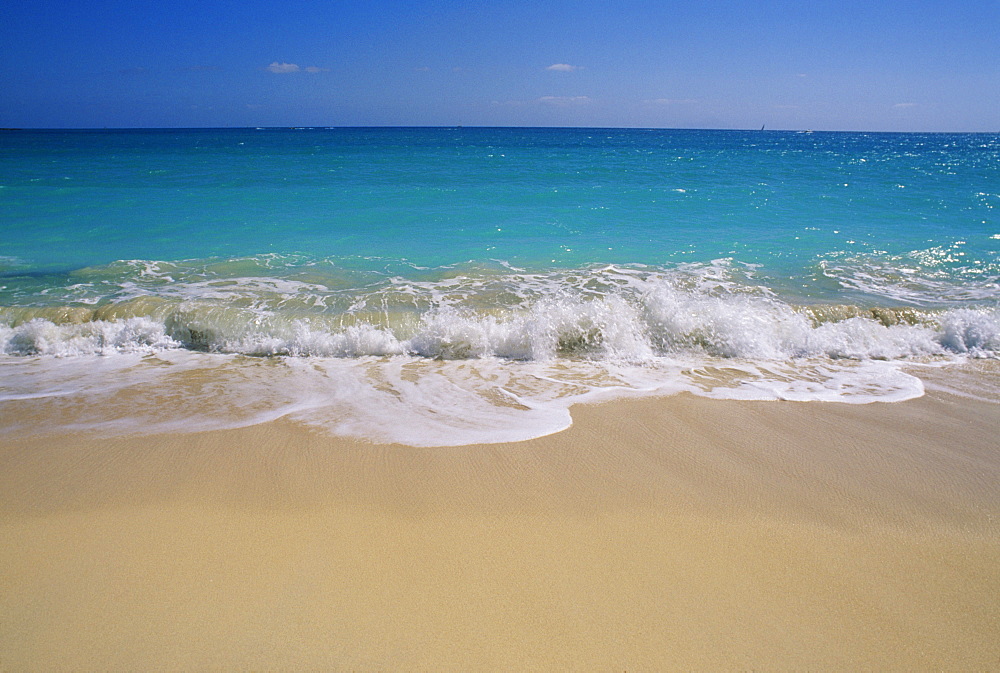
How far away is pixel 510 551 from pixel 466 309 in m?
4.08

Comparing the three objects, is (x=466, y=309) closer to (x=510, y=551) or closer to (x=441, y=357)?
(x=441, y=357)

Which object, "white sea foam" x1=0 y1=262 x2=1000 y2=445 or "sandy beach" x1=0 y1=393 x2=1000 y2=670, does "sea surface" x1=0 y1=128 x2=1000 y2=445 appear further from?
"sandy beach" x1=0 y1=393 x2=1000 y2=670

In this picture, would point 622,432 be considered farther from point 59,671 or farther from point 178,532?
point 59,671

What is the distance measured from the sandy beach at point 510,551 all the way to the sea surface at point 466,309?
581mm

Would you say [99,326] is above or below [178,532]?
above

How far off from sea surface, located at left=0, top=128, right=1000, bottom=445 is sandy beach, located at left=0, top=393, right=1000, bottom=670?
58 centimetres

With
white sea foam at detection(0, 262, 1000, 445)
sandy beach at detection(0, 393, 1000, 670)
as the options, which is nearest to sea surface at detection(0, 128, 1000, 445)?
Result: white sea foam at detection(0, 262, 1000, 445)

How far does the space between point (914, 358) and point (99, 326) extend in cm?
823

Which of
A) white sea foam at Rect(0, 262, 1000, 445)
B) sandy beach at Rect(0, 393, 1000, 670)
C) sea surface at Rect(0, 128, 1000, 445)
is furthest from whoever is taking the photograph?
sea surface at Rect(0, 128, 1000, 445)

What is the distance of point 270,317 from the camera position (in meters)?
5.77

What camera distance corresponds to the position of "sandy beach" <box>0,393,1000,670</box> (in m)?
1.89

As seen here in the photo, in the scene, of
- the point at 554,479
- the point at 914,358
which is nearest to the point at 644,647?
the point at 554,479

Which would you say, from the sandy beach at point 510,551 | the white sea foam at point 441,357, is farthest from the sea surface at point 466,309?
the sandy beach at point 510,551

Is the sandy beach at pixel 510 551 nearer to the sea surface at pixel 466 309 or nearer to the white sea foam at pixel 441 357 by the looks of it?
the white sea foam at pixel 441 357
